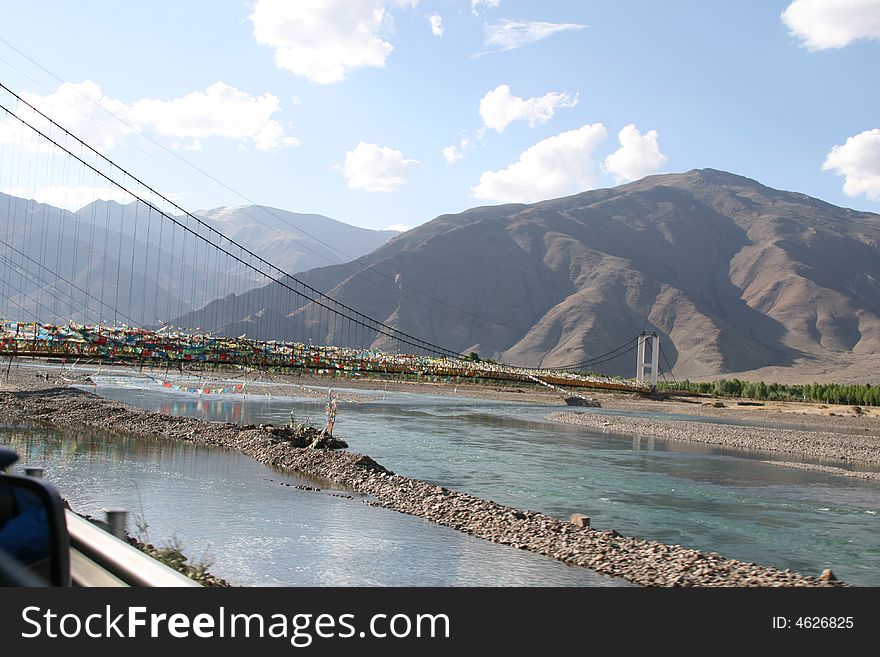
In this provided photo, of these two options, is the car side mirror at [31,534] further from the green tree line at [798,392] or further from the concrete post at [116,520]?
the green tree line at [798,392]

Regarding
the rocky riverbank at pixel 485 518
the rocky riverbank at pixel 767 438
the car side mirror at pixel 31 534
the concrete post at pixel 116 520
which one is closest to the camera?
the car side mirror at pixel 31 534

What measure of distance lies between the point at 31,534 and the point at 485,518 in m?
11.9

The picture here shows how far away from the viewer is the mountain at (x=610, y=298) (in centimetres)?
13838

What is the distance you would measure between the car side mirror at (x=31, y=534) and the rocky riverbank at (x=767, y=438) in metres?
27.3

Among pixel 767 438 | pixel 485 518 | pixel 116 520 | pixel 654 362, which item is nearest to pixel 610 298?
pixel 654 362

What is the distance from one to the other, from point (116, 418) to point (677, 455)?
21.4 meters

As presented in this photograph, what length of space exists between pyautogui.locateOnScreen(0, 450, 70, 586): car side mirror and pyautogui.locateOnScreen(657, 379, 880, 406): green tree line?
7754 cm

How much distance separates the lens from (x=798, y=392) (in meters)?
83.2

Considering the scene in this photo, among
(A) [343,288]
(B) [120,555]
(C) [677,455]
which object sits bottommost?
(C) [677,455]

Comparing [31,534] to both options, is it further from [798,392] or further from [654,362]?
[654,362]

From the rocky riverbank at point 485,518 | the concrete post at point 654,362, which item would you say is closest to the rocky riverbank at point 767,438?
the rocky riverbank at point 485,518
